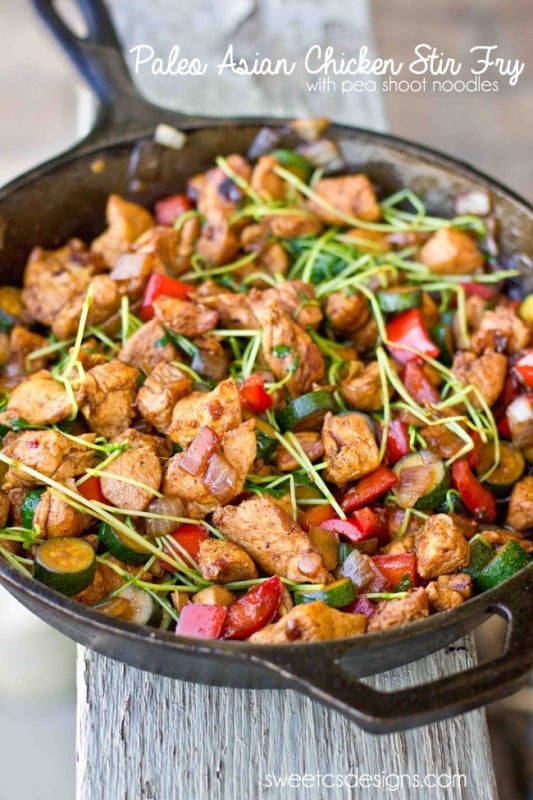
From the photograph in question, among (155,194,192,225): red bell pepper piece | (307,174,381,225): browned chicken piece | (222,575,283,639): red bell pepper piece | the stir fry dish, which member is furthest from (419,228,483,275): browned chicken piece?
(222,575,283,639): red bell pepper piece

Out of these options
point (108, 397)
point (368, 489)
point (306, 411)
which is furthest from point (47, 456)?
point (368, 489)

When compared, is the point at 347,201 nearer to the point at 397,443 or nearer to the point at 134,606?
the point at 397,443

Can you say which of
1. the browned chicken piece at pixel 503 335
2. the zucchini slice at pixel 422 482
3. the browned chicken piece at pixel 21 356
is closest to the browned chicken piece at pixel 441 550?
the zucchini slice at pixel 422 482

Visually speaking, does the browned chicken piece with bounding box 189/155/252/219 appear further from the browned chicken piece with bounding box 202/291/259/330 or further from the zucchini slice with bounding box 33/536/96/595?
the zucchini slice with bounding box 33/536/96/595

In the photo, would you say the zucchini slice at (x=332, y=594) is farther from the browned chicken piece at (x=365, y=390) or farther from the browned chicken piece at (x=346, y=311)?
the browned chicken piece at (x=346, y=311)

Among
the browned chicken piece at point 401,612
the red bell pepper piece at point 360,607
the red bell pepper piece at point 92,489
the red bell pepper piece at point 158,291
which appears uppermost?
the red bell pepper piece at point 158,291
